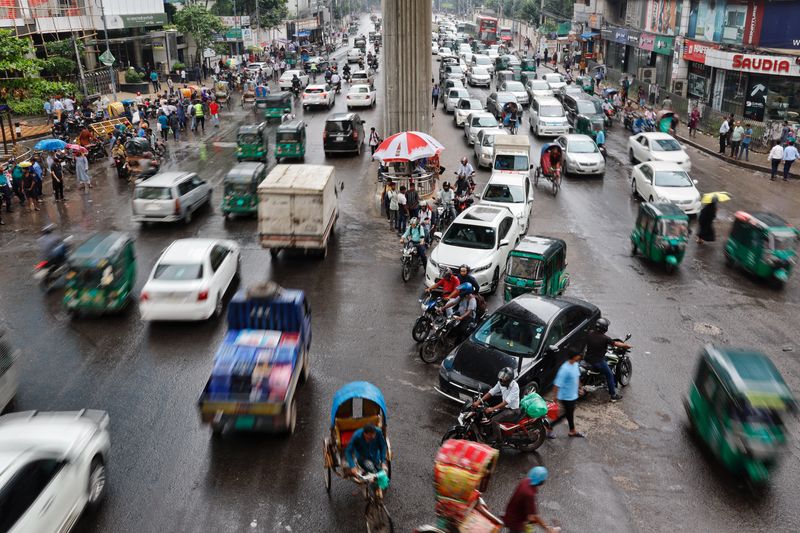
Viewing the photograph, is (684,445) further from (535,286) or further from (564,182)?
(564,182)

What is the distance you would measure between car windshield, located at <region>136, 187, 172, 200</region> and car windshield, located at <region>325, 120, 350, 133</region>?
37.4ft

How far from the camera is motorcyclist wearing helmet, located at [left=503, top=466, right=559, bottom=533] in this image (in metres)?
7.61

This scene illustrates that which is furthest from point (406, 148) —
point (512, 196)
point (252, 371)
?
point (252, 371)

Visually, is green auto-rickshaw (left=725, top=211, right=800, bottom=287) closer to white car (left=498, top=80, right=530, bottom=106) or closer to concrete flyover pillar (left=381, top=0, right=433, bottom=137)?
concrete flyover pillar (left=381, top=0, right=433, bottom=137)

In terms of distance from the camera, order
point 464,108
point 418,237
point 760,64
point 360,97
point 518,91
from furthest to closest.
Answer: point 360,97
point 518,91
point 464,108
point 760,64
point 418,237

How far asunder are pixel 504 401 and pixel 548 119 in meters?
28.1

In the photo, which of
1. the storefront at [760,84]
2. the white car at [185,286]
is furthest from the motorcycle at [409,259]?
the storefront at [760,84]

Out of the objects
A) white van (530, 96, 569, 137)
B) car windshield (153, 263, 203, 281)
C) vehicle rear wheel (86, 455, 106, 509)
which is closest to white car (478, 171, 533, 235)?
car windshield (153, 263, 203, 281)

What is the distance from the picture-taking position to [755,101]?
35094 millimetres

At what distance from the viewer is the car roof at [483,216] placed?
17.5 metres

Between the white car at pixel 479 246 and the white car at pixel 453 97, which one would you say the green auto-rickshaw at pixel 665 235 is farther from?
the white car at pixel 453 97

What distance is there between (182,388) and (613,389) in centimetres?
752

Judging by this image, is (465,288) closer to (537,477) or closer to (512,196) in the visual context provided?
(537,477)

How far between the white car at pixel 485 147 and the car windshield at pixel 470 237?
12.0 metres
